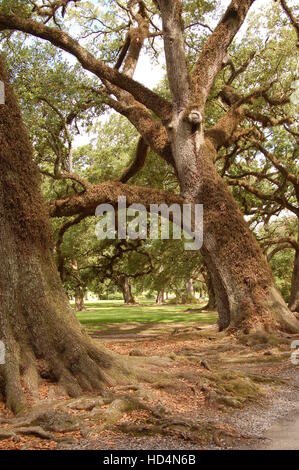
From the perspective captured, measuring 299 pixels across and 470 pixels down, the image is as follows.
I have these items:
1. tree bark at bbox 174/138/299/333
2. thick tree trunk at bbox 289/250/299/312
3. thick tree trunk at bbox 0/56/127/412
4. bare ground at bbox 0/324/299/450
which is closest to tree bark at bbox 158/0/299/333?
tree bark at bbox 174/138/299/333

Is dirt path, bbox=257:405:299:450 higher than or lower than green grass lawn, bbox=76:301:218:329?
higher

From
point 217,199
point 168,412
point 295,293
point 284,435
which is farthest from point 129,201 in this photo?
point 295,293

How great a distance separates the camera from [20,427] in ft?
15.9

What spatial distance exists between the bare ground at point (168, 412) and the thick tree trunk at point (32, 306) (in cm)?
34

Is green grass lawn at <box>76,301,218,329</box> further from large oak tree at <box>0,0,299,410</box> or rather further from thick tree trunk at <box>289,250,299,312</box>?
large oak tree at <box>0,0,299,410</box>

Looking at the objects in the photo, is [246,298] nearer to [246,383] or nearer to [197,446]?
[246,383]

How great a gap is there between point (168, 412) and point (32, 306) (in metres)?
2.40

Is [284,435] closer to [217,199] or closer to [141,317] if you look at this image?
[217,199]

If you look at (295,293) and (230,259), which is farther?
(295,293)

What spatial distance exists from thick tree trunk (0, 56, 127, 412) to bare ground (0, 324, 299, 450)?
34cm

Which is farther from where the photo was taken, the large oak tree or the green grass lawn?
the green grass lawn

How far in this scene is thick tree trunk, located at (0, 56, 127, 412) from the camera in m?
6.16

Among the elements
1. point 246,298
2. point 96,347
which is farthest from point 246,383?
point 246,298

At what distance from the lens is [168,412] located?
17.5ft
